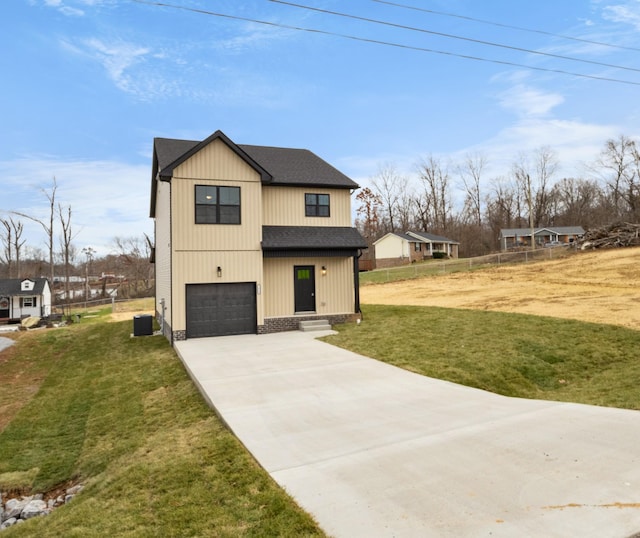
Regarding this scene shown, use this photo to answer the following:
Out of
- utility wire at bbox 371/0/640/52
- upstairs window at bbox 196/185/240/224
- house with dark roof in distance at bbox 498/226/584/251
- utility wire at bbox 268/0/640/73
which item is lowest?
upstairs window at bbox 196/185/240/224

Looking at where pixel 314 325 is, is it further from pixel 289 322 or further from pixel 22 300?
pixel 22 300

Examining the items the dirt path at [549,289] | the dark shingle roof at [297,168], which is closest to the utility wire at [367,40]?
the dark shingle roof at [297,168]

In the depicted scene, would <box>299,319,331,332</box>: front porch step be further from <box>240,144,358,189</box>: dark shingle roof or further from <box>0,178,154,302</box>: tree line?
<box>0,178,154,302</box>: tree line

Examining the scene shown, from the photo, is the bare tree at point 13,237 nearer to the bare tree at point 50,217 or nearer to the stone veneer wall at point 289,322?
the bare tree at point 50,217

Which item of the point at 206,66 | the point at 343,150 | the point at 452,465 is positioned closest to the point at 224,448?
the point at 452,465

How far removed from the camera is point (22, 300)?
115ft

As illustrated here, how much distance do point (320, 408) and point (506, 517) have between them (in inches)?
153

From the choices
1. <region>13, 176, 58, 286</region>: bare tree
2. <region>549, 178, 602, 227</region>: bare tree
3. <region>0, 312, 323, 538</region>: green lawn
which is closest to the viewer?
<region>0, 312, 323, 538</region>: green lawn

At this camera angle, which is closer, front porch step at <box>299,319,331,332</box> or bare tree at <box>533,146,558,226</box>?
front porch step at <box>299,319,331,332</box>

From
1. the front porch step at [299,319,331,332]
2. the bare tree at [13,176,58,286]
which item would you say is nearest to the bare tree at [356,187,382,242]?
the bare tree at [13,176,58,286]

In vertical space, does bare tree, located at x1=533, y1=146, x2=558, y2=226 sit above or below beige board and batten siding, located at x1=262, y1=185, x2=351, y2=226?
above

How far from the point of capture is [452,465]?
15.1 feet

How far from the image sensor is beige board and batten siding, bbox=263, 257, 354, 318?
15258 mm

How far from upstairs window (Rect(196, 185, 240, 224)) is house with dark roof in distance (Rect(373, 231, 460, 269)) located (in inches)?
1493
